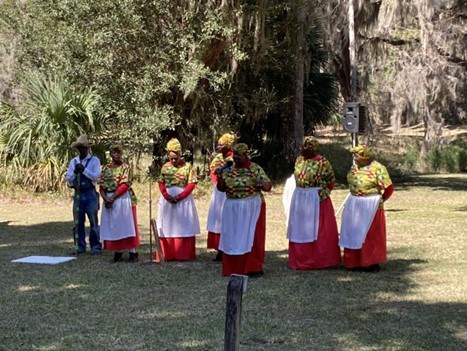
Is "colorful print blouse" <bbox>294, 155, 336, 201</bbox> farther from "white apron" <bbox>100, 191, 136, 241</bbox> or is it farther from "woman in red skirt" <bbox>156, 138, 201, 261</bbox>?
"white apron" <bbox>100, 191, 136, 241</bbox>

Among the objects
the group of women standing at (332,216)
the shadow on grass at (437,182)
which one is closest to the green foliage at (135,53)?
the shadow on grass at (437,182)

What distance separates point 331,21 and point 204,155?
34.1 feet

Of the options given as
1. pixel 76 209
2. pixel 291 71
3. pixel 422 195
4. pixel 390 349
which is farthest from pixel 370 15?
pixel 390 349

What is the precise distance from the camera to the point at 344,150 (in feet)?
103

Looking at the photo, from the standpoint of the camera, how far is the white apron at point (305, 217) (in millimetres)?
9992

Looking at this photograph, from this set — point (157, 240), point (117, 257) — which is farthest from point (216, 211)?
point (117, 257)

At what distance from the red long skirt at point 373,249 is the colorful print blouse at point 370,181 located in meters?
0.28

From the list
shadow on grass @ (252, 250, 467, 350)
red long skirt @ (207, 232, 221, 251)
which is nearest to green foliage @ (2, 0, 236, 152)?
red long skirt @ (207, 232, 221, 251)

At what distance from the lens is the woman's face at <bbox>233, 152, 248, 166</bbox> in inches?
376

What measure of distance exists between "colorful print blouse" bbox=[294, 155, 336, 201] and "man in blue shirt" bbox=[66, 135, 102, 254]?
314 cm

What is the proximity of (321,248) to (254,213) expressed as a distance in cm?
110

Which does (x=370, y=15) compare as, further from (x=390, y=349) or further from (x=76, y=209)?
(x=390, y=349)

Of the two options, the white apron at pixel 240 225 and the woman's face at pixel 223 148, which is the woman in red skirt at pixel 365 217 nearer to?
the white apron at pixel 240 225

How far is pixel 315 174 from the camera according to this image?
32.8 ft
